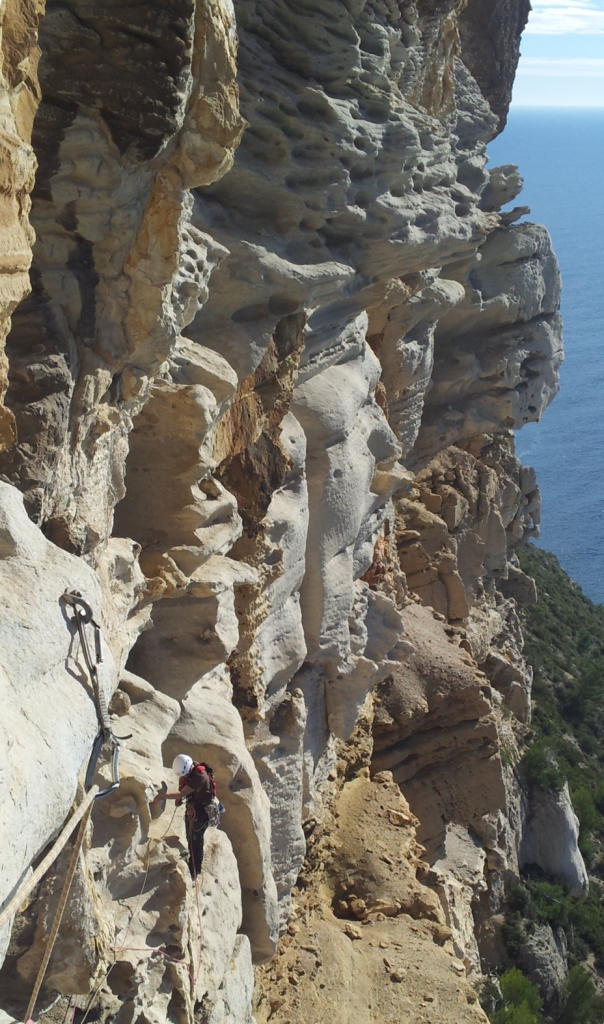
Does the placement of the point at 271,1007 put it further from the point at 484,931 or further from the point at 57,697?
the point at 484,931

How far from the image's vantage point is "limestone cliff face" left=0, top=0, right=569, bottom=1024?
4129 millimetres

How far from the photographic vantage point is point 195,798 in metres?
5.70

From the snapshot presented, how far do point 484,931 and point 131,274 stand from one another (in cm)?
1261

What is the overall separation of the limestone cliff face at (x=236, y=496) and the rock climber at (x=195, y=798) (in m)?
0.11

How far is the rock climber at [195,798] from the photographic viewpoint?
5.69 meters

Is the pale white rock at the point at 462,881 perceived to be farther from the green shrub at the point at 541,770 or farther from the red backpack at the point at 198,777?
the red backpack at the point at 198,777

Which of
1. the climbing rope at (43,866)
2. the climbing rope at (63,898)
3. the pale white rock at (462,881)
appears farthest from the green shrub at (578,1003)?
the climbing rope at (43,866)

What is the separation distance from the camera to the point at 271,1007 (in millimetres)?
7516

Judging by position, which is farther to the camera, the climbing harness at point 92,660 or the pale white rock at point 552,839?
the pale white rock at point 552,839

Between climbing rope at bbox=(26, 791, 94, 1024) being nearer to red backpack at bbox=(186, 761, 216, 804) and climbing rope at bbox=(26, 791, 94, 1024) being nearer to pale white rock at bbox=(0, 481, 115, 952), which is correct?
pale white rock at bbox=(0, 481, 115, 952)

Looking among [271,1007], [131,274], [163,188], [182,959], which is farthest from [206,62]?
[271,1007]

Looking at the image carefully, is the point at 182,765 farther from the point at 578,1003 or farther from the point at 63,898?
the point at 578,1003

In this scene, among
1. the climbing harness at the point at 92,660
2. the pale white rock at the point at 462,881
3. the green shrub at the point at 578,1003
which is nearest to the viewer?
the climbing harness at the point at 92,660

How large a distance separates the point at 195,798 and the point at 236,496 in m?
2.34
